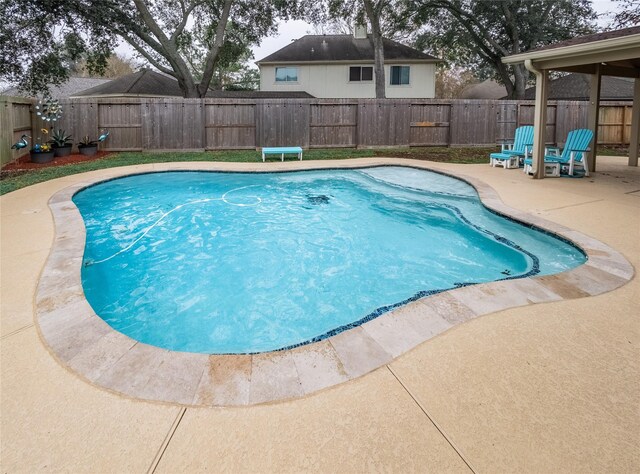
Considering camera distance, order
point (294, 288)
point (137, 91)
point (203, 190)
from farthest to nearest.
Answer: point (137, 91), point (203, 190), point (294, 288)

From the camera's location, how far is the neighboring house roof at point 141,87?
72.8ft

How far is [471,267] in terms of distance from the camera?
5.24 meters

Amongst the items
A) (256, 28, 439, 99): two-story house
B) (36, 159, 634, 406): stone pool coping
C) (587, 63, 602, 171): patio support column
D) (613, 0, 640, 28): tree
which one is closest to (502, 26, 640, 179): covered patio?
(587, 63, 602, 171): patio support column

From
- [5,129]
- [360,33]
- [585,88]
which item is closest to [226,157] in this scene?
[5,129]

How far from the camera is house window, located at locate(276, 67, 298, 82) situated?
2362 cm

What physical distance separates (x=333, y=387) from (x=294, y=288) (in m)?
2.61

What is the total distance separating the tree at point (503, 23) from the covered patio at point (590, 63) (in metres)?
12.2

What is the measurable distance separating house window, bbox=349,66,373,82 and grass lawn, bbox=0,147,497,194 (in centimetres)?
1030

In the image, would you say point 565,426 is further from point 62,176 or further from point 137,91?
point 137,91

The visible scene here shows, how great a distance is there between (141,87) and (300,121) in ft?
42.0

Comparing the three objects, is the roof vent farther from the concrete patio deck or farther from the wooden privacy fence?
the concrete patio deck

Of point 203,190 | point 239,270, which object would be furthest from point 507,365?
point 203,190

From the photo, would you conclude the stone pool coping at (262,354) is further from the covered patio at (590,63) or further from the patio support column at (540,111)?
the patio support column at (540,111)

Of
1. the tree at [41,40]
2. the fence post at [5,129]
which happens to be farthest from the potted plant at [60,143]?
the tree at [41,40]
